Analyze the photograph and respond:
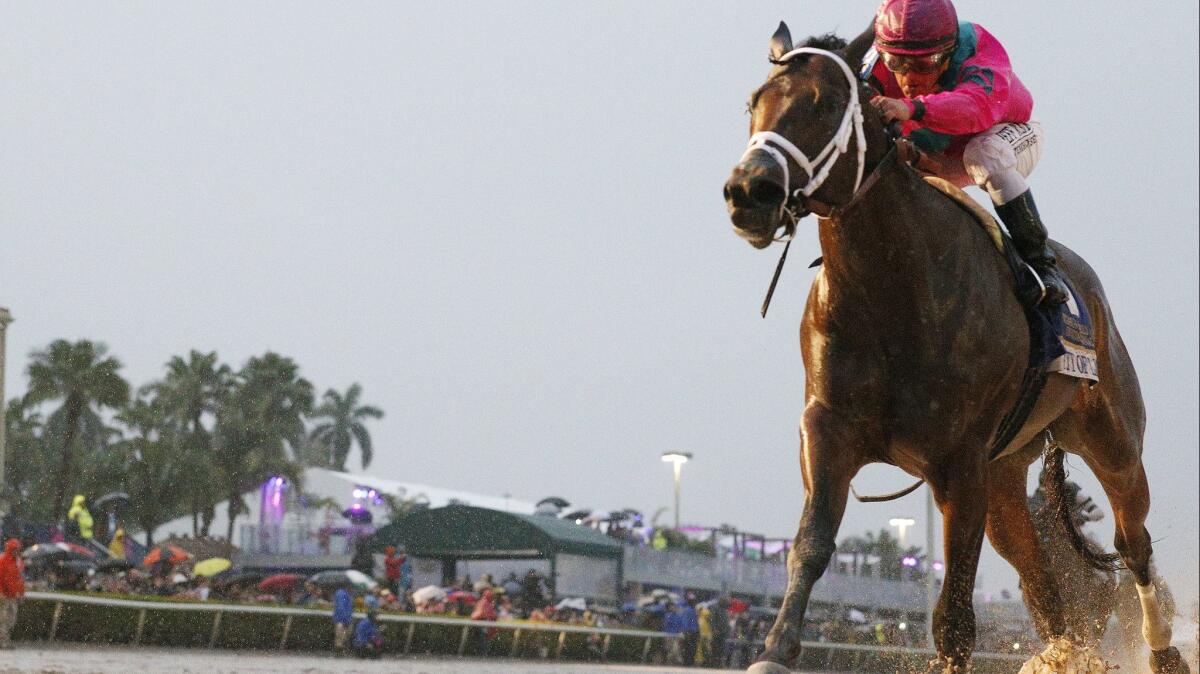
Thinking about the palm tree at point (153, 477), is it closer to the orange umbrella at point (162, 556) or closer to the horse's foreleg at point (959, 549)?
the orange umbrella at point (162, 556)

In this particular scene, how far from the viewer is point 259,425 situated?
7106cm

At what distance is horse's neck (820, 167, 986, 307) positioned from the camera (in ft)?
15.7

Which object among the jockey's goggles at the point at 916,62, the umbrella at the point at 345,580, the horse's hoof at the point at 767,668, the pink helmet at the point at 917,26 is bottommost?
the horse's hoof at the point at 767,668

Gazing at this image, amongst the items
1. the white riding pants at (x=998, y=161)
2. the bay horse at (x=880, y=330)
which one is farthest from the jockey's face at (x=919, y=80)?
the bay horse at (x=880, y=330)

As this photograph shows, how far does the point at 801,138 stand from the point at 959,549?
5.08ft

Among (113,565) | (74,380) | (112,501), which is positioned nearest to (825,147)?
(113,565)

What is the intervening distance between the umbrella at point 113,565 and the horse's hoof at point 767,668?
2011 centimetres

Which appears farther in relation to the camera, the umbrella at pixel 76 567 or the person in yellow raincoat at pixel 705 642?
the person in yellow raincoat at pixel 705 642

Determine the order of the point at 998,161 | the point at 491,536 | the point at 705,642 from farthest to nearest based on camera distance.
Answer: the point at 491,536 → the point at 705,642 → the point at 998,161

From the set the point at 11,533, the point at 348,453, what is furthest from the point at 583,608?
the point at 348,453

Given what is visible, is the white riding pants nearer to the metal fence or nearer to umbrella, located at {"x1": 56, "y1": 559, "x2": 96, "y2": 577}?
the metal fence

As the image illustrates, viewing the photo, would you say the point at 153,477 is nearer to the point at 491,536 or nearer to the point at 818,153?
the point at 491,536

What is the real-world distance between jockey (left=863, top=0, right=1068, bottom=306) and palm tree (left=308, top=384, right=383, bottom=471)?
316ft

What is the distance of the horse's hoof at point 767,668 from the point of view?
413 centimetres
